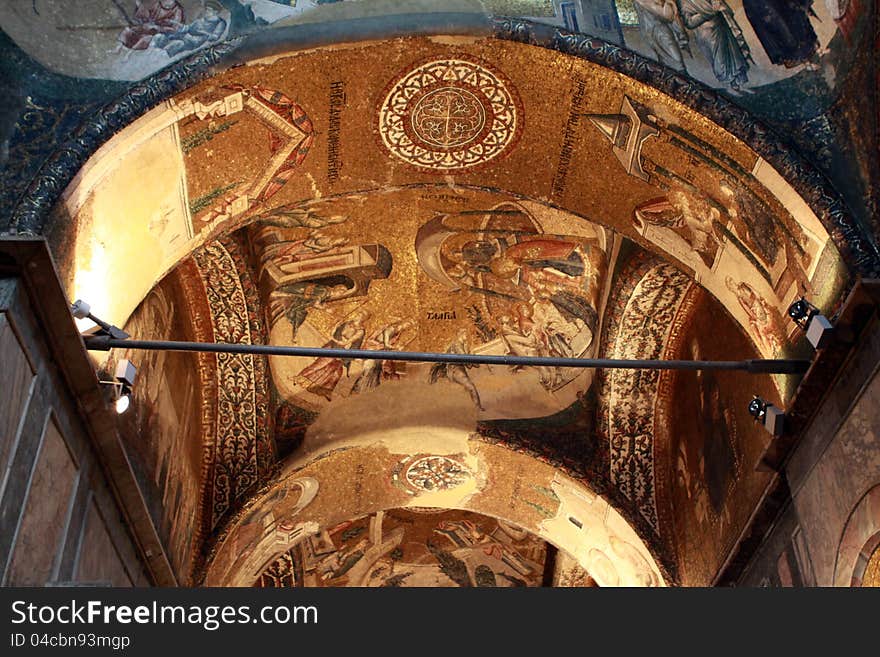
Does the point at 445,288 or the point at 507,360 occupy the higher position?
the point at 445,288

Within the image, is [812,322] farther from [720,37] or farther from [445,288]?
[445,288]

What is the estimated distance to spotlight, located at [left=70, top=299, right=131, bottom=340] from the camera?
23.7ft

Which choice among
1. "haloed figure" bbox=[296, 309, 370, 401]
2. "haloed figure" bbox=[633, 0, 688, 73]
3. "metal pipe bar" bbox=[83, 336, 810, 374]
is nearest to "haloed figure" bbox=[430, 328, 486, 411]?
"haloed figure" bbox=[296, 309, 370, 401]

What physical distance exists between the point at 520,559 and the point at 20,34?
36.8 ft

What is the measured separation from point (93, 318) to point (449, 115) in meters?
3.20

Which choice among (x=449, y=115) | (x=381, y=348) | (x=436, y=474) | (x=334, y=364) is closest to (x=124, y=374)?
(x=449, y=115)

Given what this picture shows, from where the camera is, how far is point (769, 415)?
8.10m

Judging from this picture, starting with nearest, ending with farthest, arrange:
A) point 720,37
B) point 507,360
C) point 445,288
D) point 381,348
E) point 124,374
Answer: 1. point 124,374
2. point 507,360
3. point 720,37
4. point 445,288
5. point 381,348

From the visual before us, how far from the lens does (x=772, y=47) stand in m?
8.21

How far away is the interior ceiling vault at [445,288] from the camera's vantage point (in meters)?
8.31

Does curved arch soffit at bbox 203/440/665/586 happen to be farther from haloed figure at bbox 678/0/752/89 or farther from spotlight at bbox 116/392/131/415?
haloed figure at bbox 678/0/752/89

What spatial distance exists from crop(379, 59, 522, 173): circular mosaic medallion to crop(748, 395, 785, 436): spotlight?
272 cm

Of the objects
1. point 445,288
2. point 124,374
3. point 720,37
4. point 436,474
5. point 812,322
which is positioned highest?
point 445,288

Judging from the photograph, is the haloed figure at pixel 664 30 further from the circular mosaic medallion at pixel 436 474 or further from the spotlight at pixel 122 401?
the circular mosaic medallion at pixel 436 474
